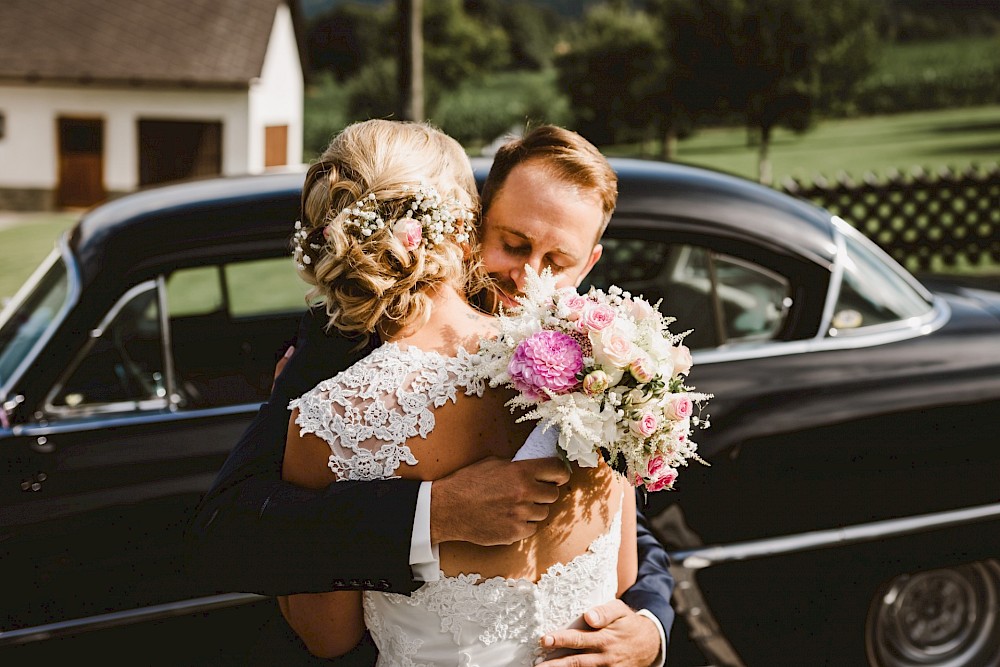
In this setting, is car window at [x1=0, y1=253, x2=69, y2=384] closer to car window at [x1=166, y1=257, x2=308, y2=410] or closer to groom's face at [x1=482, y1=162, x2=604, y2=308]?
car window at [x1=166, y1=257, x2=308, y2=410]

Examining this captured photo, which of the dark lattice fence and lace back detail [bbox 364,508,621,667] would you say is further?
the dark lattice fence

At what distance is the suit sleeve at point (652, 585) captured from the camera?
2178 mm

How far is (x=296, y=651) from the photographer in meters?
2.96

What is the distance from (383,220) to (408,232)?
2.7 inches

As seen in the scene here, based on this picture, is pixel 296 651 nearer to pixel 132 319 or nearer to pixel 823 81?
pixel 132 319

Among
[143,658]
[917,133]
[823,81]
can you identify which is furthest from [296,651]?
[917,133]

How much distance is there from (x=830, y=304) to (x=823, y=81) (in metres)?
24.7

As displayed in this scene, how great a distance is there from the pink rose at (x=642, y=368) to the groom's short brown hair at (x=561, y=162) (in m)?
0.61

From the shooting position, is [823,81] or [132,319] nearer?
[132,319]

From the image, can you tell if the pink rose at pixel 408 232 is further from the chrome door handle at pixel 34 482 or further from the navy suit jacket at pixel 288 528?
the chrome door handle at pixel 34 482

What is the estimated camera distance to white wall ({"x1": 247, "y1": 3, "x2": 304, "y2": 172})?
2922cm

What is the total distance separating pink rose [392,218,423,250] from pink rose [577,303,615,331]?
1.10 ft

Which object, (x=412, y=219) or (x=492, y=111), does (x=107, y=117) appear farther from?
(x=412, y=219)

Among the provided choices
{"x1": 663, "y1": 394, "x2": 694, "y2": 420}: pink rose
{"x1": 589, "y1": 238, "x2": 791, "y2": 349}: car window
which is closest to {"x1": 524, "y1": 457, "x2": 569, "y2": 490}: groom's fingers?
{"x1": 663, "y1": 394, "x2": 694, "y2": 420}: pink rose
